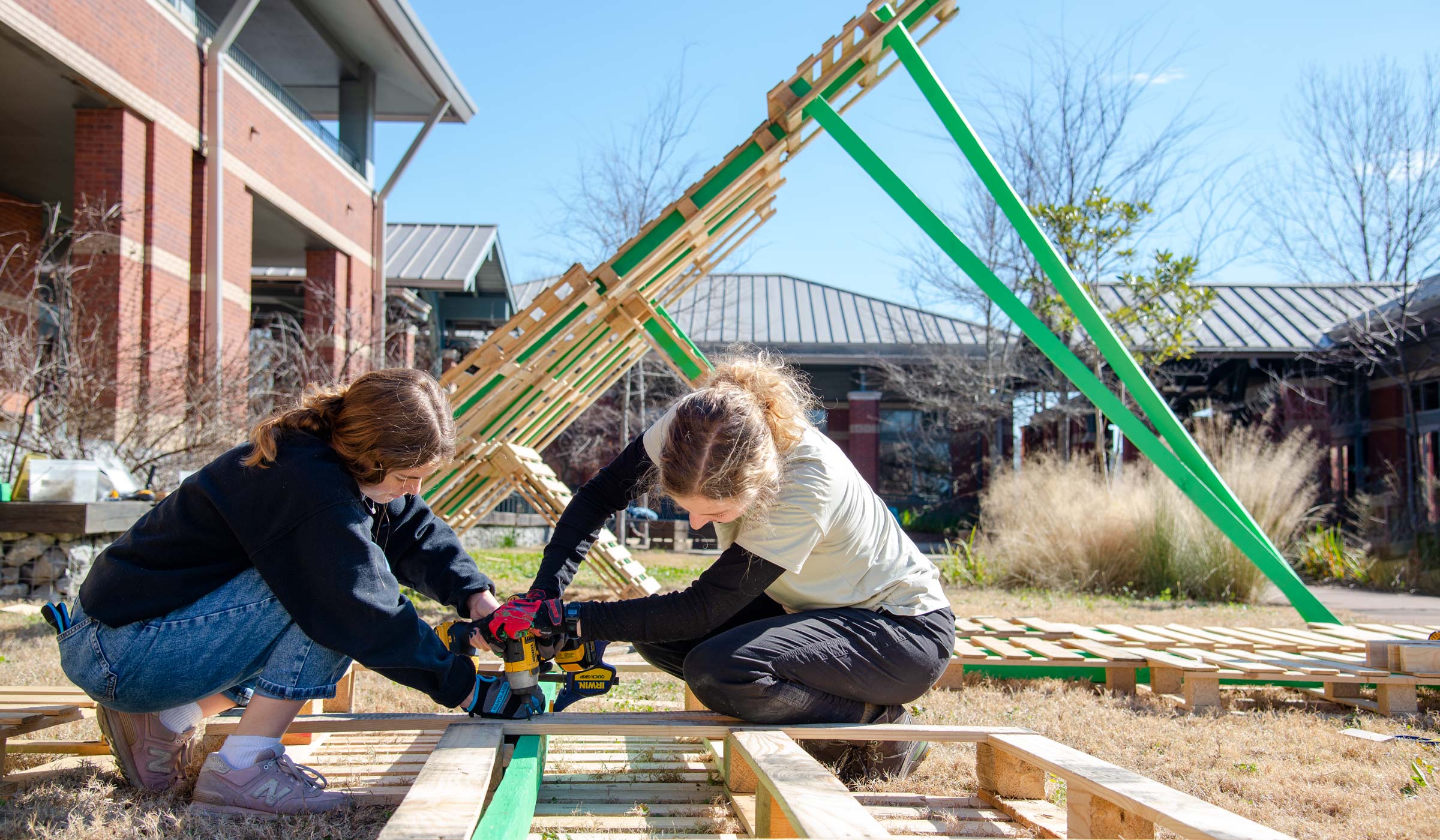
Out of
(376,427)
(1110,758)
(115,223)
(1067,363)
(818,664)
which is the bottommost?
(1110,758)

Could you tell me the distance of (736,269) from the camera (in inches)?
667

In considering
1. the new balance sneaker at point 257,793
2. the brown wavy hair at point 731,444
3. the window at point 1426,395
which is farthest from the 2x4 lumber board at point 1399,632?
the window at point 1426,395

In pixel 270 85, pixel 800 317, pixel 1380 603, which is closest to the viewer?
pixel 1380 603

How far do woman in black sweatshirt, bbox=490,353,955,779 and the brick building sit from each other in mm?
6372

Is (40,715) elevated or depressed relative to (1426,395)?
depressed

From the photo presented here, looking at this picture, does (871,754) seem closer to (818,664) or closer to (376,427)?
(818,664)

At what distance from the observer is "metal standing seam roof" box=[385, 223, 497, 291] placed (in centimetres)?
1675

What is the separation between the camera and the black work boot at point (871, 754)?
2744mm

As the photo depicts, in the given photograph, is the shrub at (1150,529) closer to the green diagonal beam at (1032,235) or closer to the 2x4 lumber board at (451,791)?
the green diagonal beam at (1032,235)

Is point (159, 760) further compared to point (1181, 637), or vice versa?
point (1181, 637)

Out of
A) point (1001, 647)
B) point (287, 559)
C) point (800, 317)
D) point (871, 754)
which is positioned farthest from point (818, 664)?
point (800, 317)

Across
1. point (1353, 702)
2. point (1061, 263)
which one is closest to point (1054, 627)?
point (1353, 702)

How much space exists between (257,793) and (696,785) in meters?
1.14

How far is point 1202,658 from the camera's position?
427cm
